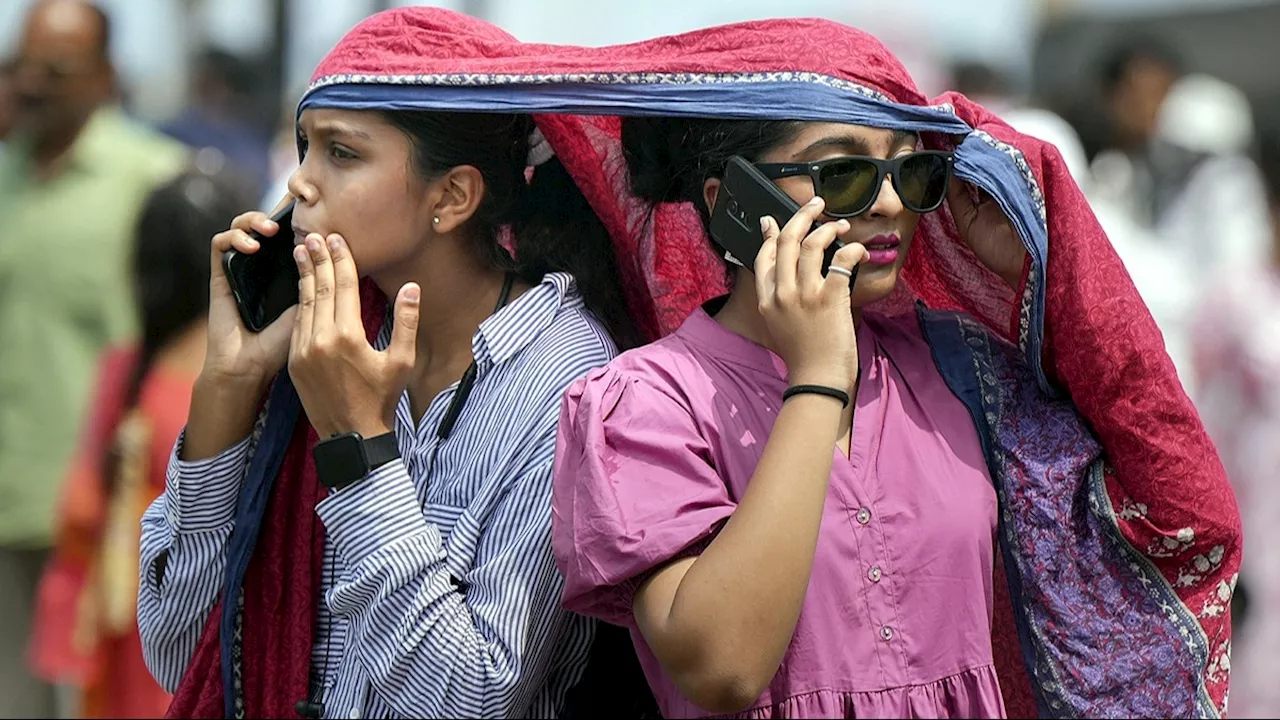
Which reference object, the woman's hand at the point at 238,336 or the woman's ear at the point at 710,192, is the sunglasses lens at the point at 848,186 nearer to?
the woman's ear at the point at 710,192

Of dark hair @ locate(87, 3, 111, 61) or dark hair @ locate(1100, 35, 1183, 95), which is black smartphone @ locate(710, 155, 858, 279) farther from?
dark hair @ locate(1100, 35, 1183, 95)

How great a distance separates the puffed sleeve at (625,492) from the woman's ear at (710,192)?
0.33m

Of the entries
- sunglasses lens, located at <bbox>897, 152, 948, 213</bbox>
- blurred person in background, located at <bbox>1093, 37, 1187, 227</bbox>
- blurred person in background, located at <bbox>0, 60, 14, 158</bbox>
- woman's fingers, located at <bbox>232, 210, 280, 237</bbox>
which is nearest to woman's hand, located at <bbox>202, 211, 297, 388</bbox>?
woman's fingers, located at <bbox>232, 210, 280, 237</bbox>

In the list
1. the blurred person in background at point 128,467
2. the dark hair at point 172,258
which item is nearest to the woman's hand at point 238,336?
the blurred person in background at point 128,467

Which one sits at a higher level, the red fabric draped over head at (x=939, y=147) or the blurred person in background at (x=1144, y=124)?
the red fabric draped over head at (x=939, y=147)

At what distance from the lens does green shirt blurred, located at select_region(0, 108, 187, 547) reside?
4844 millimetres

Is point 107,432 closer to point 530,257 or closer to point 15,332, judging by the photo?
point 15,332

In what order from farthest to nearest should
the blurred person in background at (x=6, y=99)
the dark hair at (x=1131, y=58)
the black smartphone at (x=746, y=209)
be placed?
1. the dark hair at (x=1131, y=58)
2. the blurred person in background at (x=6, y=99)
3. the black smartphone at (x=746, y=209)

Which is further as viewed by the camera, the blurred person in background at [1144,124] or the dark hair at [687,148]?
the blurred person in background at [1144,124]

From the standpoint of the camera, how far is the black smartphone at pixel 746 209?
231cm

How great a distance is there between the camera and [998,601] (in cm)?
259

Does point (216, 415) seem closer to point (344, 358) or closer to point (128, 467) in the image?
point (344, 358)

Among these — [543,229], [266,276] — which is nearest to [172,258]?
[266,276]

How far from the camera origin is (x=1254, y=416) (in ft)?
16.2
